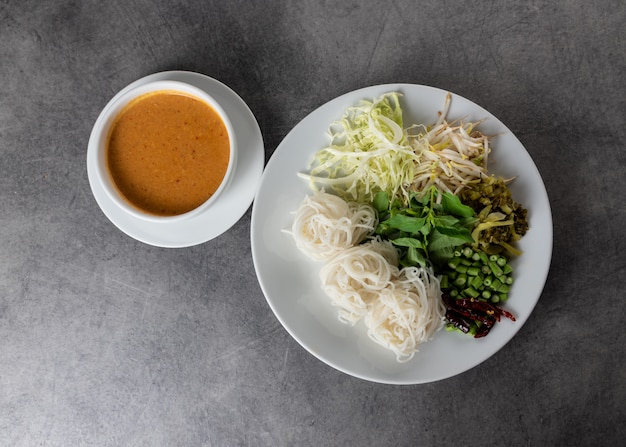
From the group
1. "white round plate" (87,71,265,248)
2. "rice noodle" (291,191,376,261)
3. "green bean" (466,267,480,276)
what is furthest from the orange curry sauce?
"green bean" (466,267,480,276)

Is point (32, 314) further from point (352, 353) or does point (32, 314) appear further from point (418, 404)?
point (418, 404)

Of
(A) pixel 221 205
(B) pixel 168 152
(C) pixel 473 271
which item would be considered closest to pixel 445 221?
(C) pixel 473 271

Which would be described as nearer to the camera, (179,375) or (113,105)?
(113,105)

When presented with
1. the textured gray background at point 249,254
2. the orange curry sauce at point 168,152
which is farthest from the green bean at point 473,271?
the orange curry sauce at point 168,152

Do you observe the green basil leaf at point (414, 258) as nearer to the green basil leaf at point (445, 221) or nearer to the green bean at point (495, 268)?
the green basil leaf at point (445, 221)

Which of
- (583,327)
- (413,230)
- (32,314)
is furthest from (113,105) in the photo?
(583,327)

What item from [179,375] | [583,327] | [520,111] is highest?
[520,111]

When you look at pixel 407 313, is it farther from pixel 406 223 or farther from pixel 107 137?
pixel 107 137
